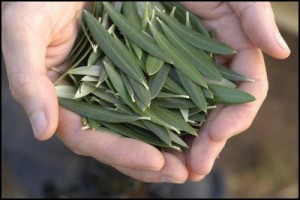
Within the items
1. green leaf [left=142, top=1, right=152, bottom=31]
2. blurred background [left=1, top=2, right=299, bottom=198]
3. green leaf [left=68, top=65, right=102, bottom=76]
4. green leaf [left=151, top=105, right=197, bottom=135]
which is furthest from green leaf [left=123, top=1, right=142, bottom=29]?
blurred background [left=1, top=2, right=299, bottom=198]

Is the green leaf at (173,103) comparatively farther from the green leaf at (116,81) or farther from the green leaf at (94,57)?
the green leaf at (94,57)

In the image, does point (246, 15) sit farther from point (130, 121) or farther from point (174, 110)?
point (130, 121)

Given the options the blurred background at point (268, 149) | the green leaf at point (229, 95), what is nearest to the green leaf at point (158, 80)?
the green leaf at point (229, 95)

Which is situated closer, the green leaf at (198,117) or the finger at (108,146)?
the finger at (108,146)

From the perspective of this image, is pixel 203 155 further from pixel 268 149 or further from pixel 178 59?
pixel 268 149

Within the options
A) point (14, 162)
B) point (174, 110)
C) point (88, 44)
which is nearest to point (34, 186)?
point (14, 162)

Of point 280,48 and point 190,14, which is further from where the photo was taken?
point 190,14

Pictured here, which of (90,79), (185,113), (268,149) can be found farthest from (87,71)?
(268,149)
